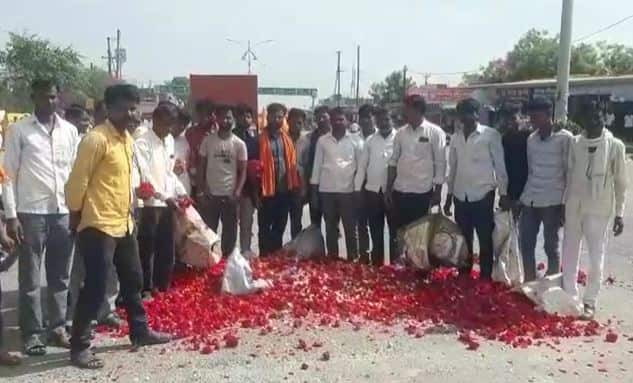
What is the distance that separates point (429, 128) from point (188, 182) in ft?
9.02

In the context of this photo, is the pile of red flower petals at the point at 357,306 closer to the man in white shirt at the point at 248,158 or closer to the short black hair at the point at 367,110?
the man in white shirt at the point at 248,158

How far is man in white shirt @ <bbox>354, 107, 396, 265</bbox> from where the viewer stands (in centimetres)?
910

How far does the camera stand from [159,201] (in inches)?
300

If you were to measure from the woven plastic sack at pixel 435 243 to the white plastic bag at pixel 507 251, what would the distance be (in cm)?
33

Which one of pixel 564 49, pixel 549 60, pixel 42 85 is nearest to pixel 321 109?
pixel 42 85

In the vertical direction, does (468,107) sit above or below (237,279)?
above

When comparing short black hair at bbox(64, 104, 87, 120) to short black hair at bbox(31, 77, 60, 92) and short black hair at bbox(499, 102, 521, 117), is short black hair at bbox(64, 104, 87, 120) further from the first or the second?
short black hair at bbox(499, 102, 521, 117)

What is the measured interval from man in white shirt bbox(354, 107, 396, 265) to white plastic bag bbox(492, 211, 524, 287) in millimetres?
1275

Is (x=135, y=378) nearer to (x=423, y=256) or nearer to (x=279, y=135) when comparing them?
(x=423, y=256)

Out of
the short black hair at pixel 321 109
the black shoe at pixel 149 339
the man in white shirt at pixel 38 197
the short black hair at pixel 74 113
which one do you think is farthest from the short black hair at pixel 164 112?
the short black hair at pixel 321 109

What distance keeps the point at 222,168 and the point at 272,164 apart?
0.65 meters

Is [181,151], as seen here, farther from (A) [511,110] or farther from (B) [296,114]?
(A) [511,110]

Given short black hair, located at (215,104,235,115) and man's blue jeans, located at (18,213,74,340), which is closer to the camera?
man's blue jeans, located at (18,213,74,340)

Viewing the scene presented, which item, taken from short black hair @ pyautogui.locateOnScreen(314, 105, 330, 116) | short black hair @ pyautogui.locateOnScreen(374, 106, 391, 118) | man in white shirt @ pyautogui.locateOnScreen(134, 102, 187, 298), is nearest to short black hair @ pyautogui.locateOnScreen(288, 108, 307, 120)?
short black hair @ pyautogui.locateOnScreen(314, 105, 330, 116)
